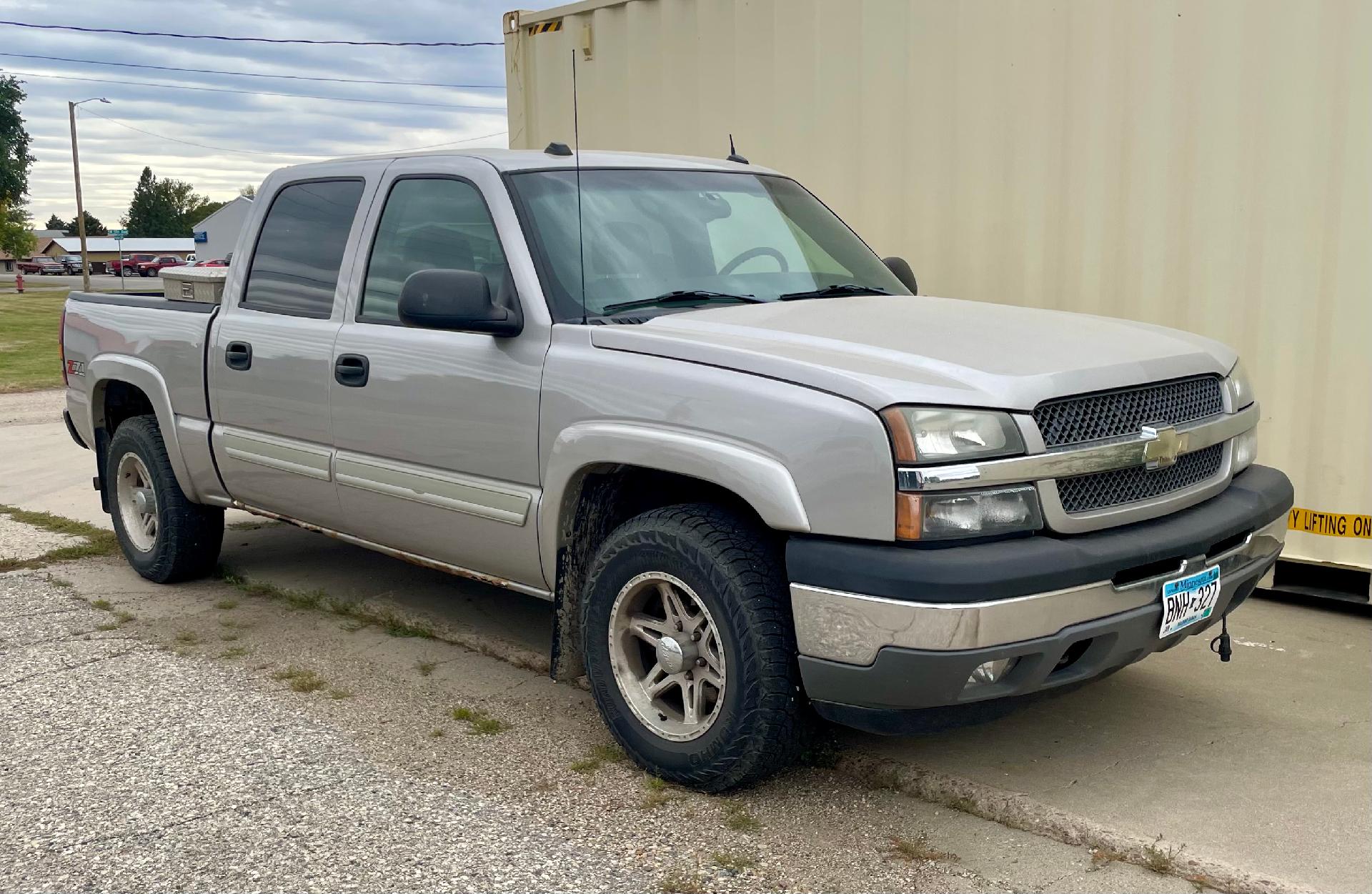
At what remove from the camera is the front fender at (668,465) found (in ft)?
10.8

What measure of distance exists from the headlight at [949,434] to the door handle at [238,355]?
3.06m

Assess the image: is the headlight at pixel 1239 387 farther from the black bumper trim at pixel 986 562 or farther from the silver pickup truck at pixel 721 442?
the black bumper trim at pixel 986 562

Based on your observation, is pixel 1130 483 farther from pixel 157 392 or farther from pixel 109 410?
pixel 109 410

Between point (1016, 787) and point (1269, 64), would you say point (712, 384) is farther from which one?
point (1269, 64)

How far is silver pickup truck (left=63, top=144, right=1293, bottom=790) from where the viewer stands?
3156 millimetres

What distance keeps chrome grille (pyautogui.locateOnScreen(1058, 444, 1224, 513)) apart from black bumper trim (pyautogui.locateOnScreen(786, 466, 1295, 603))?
0.26ft

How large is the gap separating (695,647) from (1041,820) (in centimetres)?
104

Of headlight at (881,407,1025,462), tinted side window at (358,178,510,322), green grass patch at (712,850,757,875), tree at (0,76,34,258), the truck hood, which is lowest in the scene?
green grass patch at (712,850,757,875)

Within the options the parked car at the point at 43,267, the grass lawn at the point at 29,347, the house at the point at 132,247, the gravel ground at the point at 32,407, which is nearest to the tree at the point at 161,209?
the house at the point at 132,247

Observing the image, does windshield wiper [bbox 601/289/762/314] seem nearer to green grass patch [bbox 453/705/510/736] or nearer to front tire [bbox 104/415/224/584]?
green grass patch [bbox 453/705/510/736]

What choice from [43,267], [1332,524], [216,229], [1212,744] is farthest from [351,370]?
[43,267]

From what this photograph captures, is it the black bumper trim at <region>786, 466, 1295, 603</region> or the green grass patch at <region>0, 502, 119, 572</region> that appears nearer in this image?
the black bumper trim at <region>786, 466, 1295, 603</region>

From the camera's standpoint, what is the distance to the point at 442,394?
430 centimetres

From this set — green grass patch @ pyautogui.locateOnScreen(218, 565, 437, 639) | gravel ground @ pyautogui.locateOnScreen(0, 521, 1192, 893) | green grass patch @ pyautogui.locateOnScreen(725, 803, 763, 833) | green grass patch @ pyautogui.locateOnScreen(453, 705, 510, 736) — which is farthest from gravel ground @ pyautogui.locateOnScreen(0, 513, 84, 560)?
green grass patch @ pyautogui.locateOnScreen(725, 803, 763, 833)
